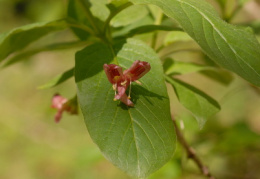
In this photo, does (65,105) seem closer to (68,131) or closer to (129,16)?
(129,16)

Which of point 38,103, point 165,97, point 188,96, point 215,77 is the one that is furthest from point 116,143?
point 38,103

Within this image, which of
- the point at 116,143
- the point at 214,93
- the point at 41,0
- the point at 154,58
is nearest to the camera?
the point at 116,143

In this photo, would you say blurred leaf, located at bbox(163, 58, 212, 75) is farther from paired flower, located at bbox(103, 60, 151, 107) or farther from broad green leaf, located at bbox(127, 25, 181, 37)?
paired flower, located at bbox(103, 60, 151, 107)

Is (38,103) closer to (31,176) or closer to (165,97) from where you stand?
(31,176)

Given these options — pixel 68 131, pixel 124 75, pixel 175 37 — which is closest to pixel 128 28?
pixel 175 37

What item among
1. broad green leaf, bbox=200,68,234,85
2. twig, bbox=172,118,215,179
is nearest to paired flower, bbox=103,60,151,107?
twig, bbox=172,118,215,179

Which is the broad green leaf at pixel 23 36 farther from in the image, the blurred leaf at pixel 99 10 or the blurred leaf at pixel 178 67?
the blurred leaf at pixel 178 67

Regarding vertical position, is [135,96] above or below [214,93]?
above
